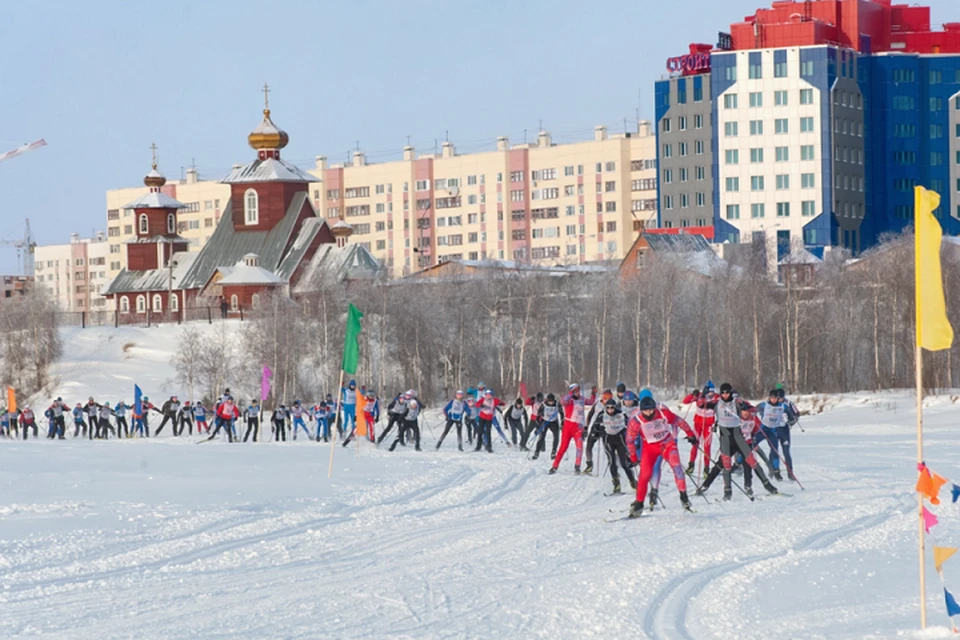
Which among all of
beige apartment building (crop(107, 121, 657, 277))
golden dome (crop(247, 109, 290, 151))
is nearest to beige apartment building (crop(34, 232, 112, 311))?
beige apartment building (crop(107, 121, 657, 277))

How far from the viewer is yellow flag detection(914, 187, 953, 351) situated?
10.6m

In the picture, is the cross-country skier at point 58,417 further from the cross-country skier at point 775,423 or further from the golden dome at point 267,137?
the golden dome at point 267,137

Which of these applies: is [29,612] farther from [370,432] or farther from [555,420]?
[370,432]

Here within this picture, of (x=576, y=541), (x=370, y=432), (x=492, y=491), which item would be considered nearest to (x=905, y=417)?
(x=370, y=432)

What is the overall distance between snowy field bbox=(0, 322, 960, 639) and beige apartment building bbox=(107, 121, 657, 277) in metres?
97.4

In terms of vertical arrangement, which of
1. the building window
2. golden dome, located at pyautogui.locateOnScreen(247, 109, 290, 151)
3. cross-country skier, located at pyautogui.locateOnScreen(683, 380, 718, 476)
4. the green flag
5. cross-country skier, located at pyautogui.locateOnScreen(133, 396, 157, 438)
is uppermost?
golden dome, located at pyautogui.locateOnScreen(247, 109, 290, 151)

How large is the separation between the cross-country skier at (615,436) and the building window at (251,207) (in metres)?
82.4

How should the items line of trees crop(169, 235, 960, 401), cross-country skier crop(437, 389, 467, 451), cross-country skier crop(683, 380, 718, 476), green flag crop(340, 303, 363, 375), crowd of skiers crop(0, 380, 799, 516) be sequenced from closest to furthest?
crowd of skiers crop(0, 380, 799, 516)
cross-country skier crop(683, 380, 718, 476)
green flag crop(340, 303, 363, 375)
cross-country skier crop(437, 389, 467, 451)
line of trees crop(169, 235, 960, 401)

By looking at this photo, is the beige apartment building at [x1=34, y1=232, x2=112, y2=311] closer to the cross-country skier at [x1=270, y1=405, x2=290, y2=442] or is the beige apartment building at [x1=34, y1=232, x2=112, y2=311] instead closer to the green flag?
the cross-country skier at [x1=270, y1=405, x2=290, y2=442]

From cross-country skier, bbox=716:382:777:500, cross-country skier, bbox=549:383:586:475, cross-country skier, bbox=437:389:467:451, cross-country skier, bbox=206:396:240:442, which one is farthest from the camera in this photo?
cross-country skier, bbox=206:396:240:442

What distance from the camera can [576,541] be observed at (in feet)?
50.8

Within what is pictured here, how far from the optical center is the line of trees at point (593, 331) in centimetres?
7094

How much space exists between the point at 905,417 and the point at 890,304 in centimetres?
2200

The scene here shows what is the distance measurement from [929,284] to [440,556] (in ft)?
18.8
